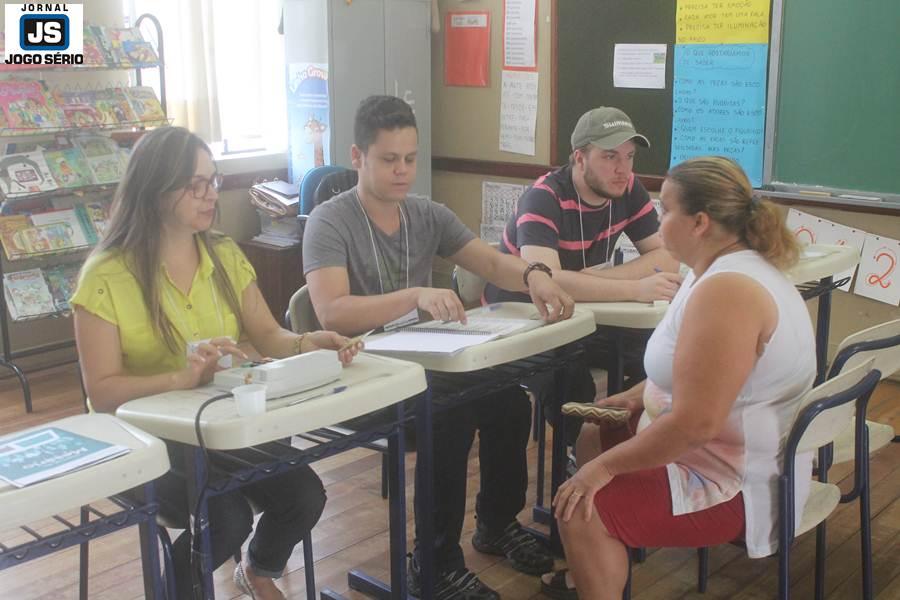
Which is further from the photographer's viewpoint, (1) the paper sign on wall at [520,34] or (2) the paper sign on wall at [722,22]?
(1) the paper sign on wall at [520,34]

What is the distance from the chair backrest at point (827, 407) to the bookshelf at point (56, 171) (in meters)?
2.88

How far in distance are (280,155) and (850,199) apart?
2836 mm

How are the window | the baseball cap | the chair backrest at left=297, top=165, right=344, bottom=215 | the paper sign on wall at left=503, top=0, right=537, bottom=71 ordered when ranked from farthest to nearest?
the paper sign on wall at left=503, top=0, right=537, bottom=71 → the window → the chair backrest at left=297, top=165, right=344, bottom=215 → the baseball cap

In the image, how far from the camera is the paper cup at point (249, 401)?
1.57m

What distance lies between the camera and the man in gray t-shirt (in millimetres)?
2287

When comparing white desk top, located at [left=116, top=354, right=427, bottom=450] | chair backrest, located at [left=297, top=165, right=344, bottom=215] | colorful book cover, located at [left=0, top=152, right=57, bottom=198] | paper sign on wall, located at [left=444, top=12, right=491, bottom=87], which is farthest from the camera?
paper sign on wall, located at [left=444, top=12, right=491, bottom=87]

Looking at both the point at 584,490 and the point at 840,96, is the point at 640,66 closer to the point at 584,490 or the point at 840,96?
the point at 840,96

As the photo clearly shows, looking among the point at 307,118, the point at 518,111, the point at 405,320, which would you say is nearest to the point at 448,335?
the point at 405,320

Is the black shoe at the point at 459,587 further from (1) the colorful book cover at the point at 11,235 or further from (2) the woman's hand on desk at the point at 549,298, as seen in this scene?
(1) the colorful book cover at the point at 11,235

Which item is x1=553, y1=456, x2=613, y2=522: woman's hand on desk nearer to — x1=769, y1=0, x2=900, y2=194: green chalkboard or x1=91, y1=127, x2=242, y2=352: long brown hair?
x1=91, y1=127, x2=242, y2=352: long brown hair

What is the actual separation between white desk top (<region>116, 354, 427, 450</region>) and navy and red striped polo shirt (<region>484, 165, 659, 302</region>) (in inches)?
37.6

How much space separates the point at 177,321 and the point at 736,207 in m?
1.10

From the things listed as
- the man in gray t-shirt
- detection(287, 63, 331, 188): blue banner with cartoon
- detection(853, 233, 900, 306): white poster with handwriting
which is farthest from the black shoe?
detection(287, 63, 331, 188): blue banner with cartoon

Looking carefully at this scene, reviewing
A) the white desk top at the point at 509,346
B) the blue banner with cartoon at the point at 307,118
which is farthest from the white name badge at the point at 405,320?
the blue banner with cartoon at the point at 307,118
